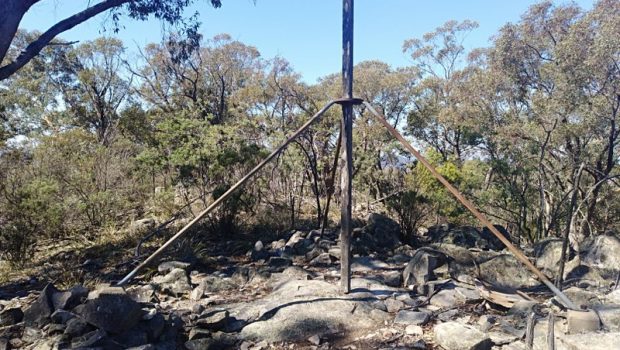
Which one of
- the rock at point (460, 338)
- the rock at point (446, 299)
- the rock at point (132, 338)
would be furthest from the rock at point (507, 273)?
the rock at point (132, 338)

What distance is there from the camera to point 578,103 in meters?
9.29

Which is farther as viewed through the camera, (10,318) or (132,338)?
(10,318)

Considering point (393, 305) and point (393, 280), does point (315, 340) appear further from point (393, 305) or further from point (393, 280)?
point (393, 280)

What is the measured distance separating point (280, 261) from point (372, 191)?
4686mm

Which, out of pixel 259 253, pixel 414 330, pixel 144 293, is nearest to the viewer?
pixel 414 330

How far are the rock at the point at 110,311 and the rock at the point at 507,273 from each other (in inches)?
133

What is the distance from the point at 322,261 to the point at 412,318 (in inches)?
79.7

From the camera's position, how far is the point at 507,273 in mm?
4551

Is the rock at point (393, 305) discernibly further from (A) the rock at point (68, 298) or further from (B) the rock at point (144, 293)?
(A) the rock at point (68, 298)

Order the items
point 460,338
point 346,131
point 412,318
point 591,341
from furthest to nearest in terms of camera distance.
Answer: point 346,131
point 412,318
point 460,338
point 591,341

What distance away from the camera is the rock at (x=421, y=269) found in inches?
170

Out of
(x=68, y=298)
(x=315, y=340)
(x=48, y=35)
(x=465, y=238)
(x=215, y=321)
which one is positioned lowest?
(x=315, y=340)

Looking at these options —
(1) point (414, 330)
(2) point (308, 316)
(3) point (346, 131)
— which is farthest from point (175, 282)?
(1) point (414, 330)

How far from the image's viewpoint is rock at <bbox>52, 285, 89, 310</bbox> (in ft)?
10.4
